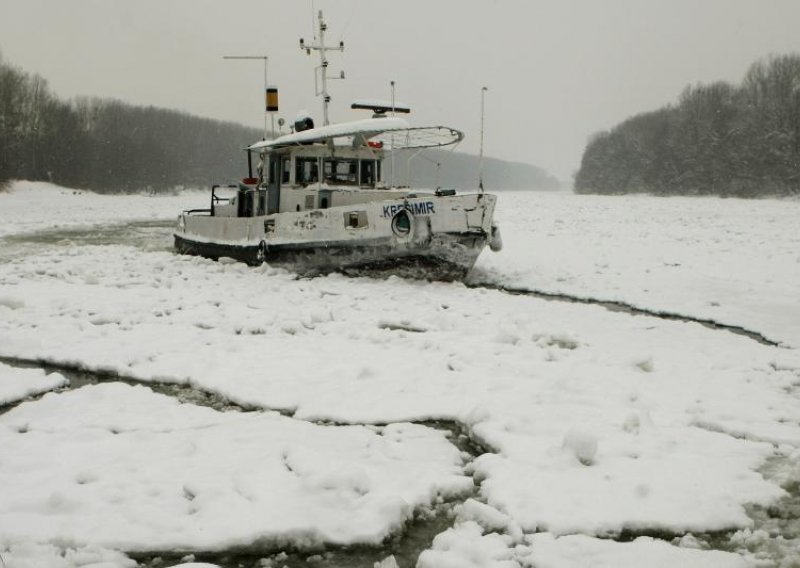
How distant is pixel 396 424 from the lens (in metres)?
4.65

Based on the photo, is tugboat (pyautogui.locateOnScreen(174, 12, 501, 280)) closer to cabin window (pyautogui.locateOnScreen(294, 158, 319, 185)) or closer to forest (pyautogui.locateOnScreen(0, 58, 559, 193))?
cabin window (pyautogui.locateOnScreen(294, 158, 319, 185))

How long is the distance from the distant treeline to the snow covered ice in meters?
50.4

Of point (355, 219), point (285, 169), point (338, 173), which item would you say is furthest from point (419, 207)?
point (285, 169)

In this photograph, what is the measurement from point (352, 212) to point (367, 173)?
6.35 feet

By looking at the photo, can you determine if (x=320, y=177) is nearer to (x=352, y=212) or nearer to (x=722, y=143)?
(x=352, y=212)

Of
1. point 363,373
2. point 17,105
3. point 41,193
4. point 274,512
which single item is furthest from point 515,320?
point 17,105

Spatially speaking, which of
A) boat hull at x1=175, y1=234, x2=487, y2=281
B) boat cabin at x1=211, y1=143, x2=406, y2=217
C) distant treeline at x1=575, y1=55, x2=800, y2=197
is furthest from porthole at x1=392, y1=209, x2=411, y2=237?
distant treeline at x1=575, y1=55, x2=800, y2=197

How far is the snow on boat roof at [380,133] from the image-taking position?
1124 centimetres

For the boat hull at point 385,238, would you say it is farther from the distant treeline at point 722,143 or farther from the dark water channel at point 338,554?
the distant treeline at point 722,143

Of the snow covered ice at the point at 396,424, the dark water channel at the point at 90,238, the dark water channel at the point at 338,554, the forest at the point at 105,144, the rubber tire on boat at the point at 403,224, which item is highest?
the forest at the point at 105,144

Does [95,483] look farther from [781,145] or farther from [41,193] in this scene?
[781,145]

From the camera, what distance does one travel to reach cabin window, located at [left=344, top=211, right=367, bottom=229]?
11148 mm

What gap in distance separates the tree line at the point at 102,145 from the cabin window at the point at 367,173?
5067 centimetres

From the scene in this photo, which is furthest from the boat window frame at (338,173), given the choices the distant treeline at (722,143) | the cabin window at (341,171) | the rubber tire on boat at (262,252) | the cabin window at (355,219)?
the distant treeline at (722,143)
